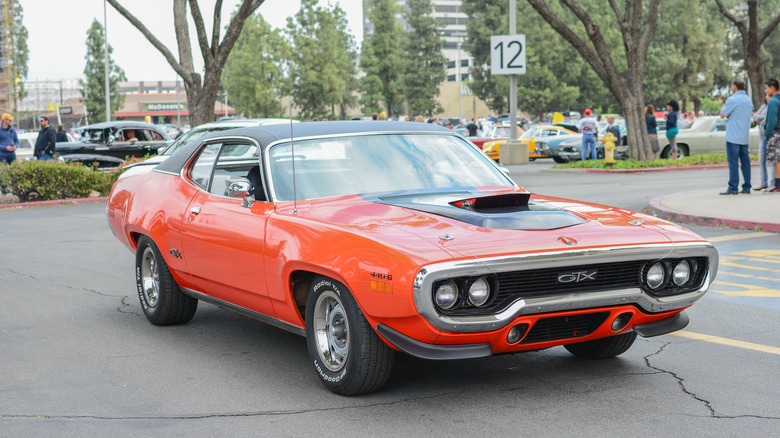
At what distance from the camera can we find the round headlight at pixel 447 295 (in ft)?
14.2

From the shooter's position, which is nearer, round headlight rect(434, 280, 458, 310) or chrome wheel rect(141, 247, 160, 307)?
round headlight rect(434, 280, 458, 310)

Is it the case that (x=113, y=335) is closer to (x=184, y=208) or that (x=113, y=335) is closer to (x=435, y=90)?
(x=184, y=208)

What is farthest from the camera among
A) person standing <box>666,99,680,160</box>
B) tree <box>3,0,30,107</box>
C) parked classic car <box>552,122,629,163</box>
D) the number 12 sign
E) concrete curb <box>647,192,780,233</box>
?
tree <box>3,0,30,107</box>

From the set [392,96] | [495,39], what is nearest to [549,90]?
[392,96]

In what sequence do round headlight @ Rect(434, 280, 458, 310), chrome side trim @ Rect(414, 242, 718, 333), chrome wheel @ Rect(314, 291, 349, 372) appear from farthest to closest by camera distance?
chrome wheel @ Rect(314, 291, 349, 372) → round headlight @ Rect(434, 280, 458, 310) → chrome side trim @ Rect(414, 242, 718, 333)

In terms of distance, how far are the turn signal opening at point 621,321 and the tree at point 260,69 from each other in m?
57.6

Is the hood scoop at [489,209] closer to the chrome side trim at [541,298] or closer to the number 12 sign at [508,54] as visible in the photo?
the chrome side trim at [541,298]

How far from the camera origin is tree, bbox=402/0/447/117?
74375mm

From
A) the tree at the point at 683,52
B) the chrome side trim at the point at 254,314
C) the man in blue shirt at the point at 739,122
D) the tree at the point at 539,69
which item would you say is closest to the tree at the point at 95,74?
the tree at the point at 539,69

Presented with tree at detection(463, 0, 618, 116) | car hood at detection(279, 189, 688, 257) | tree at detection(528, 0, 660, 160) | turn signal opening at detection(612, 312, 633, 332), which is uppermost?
tree at detection(463, 0, 618, 116)

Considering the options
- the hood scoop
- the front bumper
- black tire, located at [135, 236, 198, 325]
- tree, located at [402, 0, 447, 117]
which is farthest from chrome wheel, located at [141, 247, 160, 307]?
tree, located at [402, 0, 447, 117]

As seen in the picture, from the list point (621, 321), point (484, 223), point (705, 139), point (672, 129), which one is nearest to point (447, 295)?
point (484, 223)

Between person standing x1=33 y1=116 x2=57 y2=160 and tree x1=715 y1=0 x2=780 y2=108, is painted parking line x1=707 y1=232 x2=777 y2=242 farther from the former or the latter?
person standing x1=33 y1=116 x2=57 y2=160

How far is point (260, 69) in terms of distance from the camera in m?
67.6
